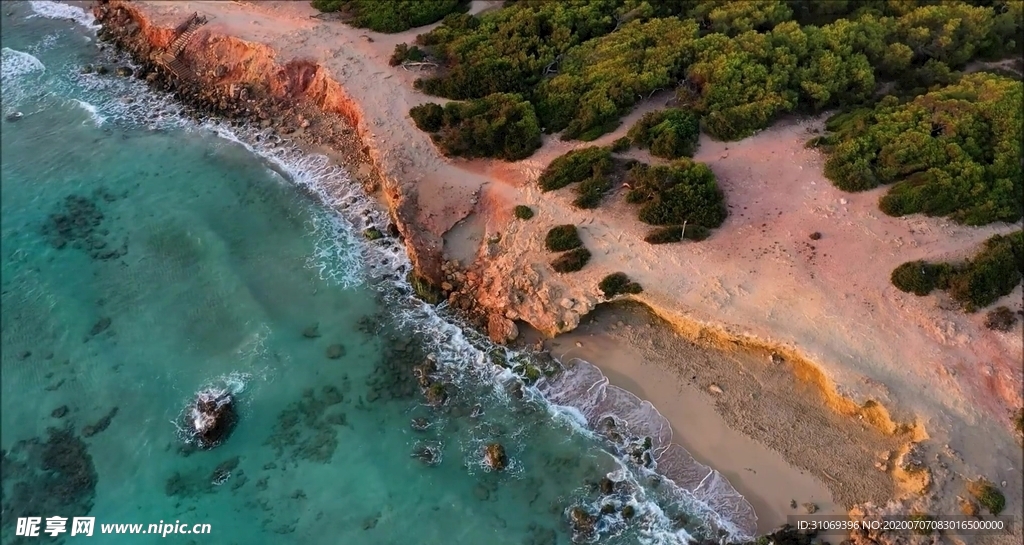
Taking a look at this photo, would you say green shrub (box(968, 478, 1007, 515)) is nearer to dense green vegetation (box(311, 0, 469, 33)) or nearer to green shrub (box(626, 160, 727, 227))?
green shrub (box(626, 160, 727, 227))

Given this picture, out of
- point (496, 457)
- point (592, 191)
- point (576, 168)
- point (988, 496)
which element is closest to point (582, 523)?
point (496, 457)

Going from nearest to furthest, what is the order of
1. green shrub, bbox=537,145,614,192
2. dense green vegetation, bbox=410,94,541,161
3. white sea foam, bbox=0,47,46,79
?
green shrub, bbox=537,145,614,192
dense green vegetation, bbox=410,94,541,161
white sea foam, bbox=0,47,46,79

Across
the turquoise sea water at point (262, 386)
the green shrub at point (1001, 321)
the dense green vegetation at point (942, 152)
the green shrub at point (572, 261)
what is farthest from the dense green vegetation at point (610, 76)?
the green shrub at point (1001, 321)

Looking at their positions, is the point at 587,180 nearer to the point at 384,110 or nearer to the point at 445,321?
the point at 445,321

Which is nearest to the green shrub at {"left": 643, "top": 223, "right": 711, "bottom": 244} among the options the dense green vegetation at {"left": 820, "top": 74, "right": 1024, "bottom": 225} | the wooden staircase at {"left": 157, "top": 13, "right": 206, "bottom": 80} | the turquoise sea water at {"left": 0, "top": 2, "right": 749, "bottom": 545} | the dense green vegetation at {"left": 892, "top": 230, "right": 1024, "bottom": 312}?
the turquoise sea water at {"left": 0, "top": 2, "right": 749, "bottom": 545}

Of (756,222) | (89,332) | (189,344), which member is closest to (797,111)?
(756,222)

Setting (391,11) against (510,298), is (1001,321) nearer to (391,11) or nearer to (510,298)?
(510,298)
